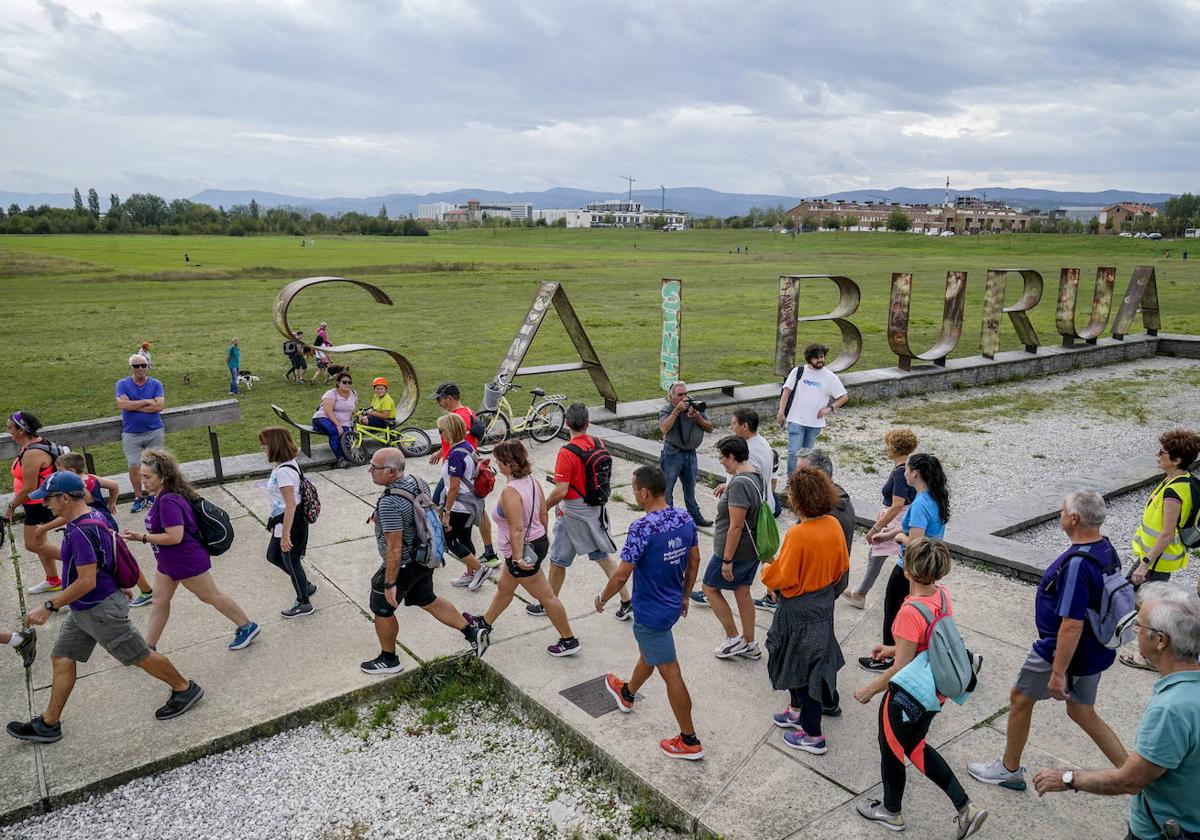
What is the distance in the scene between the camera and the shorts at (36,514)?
676 cm

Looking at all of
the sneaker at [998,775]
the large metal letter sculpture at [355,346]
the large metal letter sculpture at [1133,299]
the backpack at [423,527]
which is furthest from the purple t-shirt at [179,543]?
the large metal letter sculpture at [1133,299]

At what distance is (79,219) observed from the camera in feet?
313

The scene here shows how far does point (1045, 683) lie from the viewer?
4246 mm

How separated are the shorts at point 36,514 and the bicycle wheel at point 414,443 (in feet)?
15.1

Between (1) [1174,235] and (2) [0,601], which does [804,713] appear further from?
(1) [1174,235]

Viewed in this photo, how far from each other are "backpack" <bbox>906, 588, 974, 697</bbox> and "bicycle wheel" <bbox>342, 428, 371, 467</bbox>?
26.8 feet

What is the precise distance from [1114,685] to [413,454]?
8.45m

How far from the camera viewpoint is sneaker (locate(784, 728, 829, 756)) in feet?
15.7

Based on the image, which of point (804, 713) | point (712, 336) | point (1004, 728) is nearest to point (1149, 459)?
point (1004, 728)

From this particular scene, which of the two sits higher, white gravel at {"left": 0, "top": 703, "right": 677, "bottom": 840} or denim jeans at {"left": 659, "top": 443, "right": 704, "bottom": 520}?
denim jeans at {"left": 659, "top": 443, "right": 704, "bottom": 520}

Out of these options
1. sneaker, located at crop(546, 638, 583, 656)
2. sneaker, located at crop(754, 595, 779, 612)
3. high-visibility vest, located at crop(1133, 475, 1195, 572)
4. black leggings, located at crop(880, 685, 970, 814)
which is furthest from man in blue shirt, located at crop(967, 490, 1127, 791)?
sneaker, located at crop(546, 638, 583, 656)

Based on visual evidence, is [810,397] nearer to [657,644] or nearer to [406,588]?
[657,644]

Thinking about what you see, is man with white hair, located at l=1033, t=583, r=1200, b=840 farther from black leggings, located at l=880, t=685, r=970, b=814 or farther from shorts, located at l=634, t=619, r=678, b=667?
shorts, located at l=634, t=619, r=678, b=667

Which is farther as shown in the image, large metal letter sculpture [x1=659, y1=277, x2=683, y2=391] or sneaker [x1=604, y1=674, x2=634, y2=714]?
large metal letter sculpture [x1=659, y1=277, x2=683, y2=391]
